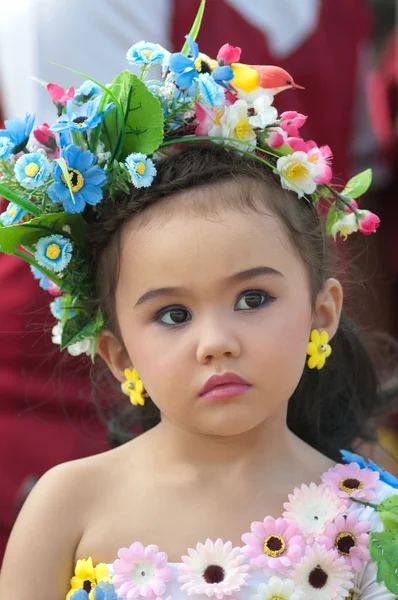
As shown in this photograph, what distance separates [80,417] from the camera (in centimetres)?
246

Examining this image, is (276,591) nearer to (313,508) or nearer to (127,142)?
(313,508)

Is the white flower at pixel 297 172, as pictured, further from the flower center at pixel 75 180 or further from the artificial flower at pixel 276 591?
the artificial flower at pixel 276 591

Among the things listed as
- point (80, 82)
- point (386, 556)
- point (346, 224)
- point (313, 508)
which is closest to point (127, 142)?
point (346, 224)

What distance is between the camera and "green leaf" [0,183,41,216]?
1.49 meters

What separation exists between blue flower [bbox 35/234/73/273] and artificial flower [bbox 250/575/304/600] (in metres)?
0.62

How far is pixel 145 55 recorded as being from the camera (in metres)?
1.57

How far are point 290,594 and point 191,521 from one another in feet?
0.66

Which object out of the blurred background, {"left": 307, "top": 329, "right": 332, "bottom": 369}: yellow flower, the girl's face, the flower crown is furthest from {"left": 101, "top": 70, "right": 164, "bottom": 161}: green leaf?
the blurred background

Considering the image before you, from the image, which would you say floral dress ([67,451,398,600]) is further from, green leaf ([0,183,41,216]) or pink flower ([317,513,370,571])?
green leaf ([0,183,41,216])

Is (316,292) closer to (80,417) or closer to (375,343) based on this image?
(375,343)

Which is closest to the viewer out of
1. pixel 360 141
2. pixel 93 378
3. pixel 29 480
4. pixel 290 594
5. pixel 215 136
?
pixel 290 594

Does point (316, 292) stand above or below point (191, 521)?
above

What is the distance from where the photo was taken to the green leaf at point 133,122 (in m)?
1.51

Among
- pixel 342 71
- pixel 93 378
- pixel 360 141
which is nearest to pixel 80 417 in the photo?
pixel 93 378
